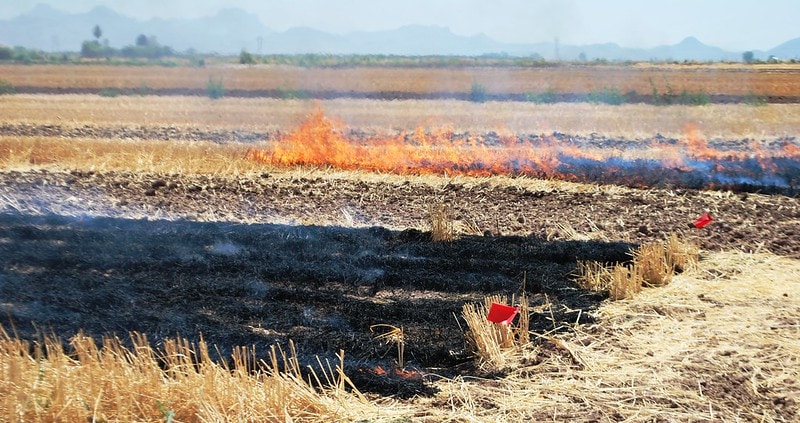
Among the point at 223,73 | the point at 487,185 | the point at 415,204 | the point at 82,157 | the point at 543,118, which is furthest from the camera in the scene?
the point at 223,73

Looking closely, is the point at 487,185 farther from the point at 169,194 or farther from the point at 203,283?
the point at 203,283

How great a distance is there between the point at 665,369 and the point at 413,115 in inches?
971

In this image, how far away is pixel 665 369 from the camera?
5.54 meters

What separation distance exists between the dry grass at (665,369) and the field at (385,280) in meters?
0.02

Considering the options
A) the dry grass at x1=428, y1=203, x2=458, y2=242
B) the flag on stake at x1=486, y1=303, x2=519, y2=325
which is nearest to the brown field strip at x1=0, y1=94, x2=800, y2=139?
A: the dry grass at x1=428, y1=203, x2=458, y2=242

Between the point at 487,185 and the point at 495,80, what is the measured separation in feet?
114

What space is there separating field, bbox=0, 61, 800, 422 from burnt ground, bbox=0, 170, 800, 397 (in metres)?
0.04

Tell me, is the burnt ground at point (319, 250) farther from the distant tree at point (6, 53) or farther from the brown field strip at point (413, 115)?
the distant tree at point (6, 53)

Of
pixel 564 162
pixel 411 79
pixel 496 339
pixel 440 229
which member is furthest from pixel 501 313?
pixel 411 79

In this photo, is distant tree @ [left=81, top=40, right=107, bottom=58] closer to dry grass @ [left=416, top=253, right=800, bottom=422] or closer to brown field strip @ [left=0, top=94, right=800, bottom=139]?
brown field strip @ [left=0, top=94, right=800, bottom=139]

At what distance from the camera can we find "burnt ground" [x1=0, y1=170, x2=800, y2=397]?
6289 millimetres

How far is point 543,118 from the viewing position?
28.2m

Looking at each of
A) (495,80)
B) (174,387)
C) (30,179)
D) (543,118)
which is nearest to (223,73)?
(495,80)

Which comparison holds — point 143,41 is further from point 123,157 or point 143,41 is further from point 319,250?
point 319,250
